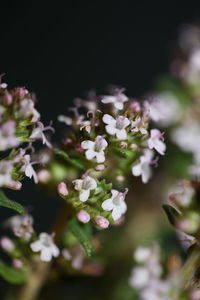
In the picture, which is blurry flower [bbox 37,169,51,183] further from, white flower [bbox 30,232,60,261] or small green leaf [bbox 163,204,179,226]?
small green leaf [bbox 163,204,179,226]

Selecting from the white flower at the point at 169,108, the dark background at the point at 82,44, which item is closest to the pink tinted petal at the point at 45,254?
the white flower at the point at 169,108

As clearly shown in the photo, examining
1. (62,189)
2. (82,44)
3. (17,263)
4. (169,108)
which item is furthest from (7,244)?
(82,44)

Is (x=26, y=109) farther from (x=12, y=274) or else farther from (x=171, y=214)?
(x=12, y=274)

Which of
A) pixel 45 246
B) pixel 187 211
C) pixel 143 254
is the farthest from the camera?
pixel 143 254

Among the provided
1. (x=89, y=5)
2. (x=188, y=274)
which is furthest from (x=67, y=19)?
(x=188, y=274)

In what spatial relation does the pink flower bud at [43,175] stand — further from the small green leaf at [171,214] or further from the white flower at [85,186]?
the small green leaf at [171,214]

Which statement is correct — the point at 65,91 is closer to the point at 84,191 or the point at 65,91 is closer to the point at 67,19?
the point at 67,19

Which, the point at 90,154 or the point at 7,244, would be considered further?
the point at 7,244
